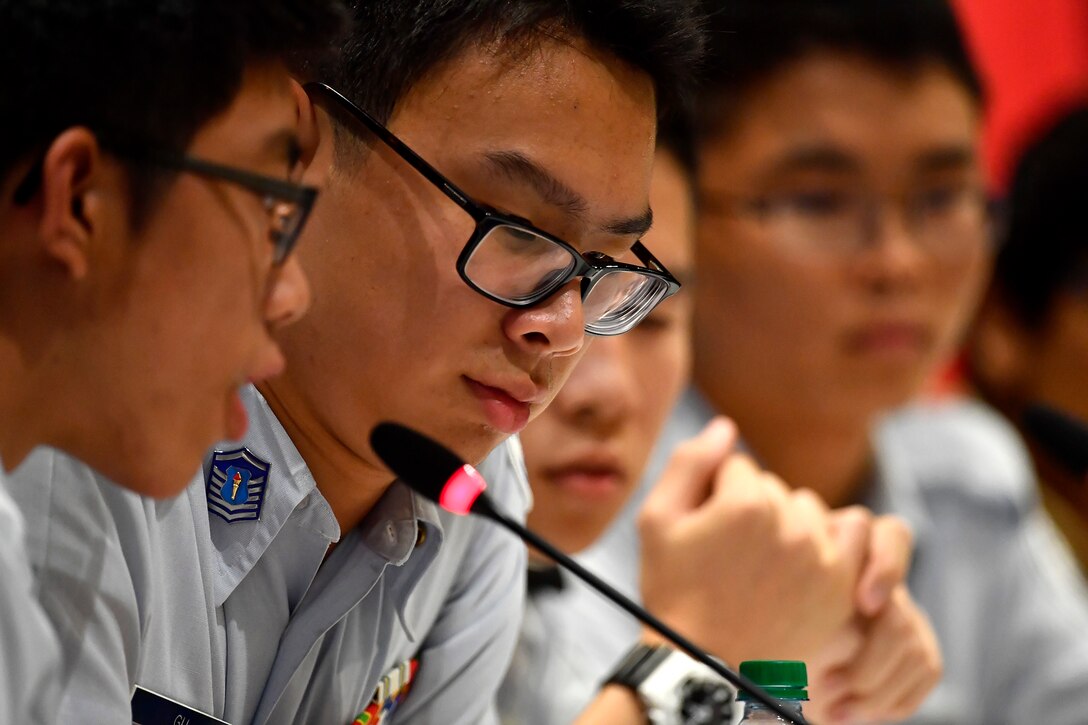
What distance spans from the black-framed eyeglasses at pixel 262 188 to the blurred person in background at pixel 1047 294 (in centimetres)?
213

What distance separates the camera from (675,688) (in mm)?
1474

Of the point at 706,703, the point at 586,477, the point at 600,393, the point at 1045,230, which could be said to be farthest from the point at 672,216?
the point at 1045,230

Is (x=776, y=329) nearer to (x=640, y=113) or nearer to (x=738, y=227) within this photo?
(x=738, y=227)

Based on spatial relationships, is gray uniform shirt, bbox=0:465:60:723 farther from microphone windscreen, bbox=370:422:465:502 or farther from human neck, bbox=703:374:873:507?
human neck, bbox=703:374:873:507

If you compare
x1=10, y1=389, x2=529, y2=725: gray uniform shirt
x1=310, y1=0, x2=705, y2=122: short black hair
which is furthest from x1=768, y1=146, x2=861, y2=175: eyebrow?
x1=310, y1=0, x2=705, y2=122: short black hair

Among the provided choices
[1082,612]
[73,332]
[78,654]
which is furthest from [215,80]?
[1082,612]

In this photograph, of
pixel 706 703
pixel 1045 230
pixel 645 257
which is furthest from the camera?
pixel 1045 230

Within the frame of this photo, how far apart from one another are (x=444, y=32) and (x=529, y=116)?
4.0 inches

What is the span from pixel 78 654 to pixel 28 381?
8.5 inches

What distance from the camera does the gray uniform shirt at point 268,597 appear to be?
0.98m

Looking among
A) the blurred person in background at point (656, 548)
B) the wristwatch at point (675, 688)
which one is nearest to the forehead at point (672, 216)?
the blurred person in background at point (656, 548)

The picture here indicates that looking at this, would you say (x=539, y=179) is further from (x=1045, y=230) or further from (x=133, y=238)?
(x=1045, y=230)

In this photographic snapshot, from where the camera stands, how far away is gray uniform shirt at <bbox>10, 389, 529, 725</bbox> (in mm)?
980

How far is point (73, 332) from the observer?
89cm
